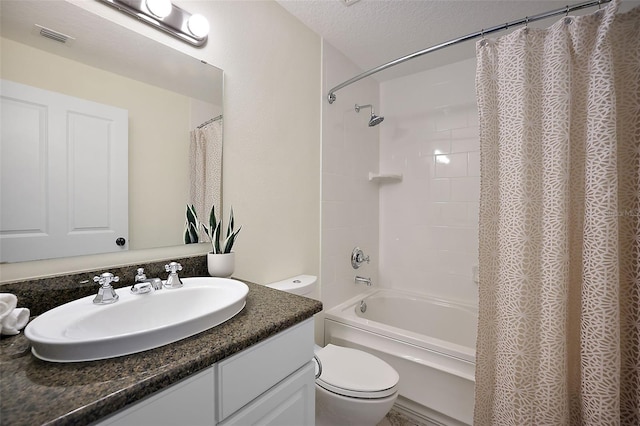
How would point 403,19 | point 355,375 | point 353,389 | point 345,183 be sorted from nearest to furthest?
point 353,389 < point 355,375 < point 403,19 < point 345,183

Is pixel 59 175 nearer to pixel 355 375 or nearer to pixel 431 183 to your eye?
pixel 355 375

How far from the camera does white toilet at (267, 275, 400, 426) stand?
3.86 ft

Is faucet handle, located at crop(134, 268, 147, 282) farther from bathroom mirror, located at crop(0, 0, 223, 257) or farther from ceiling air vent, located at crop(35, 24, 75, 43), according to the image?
ceiling air vent, located at crop(35, 24, 75, 43)

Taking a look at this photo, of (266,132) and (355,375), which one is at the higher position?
(266,132)

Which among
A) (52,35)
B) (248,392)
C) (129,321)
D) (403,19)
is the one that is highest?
(403,19)

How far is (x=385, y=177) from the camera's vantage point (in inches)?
93.0

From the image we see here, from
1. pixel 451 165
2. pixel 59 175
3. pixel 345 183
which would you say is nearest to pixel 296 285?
pixel 345 183

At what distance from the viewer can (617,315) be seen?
36.3 inches

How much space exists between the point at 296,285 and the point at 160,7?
1.36 meters

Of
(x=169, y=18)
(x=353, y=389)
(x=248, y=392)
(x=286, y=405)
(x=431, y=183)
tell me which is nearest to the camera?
(x=248, y=392)

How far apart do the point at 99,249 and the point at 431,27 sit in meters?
2.14

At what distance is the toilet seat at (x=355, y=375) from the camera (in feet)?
3.89

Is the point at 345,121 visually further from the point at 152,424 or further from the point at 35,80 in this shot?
the point at 152,424

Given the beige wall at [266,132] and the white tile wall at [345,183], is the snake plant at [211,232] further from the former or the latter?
the white tile wall at [345,183]
